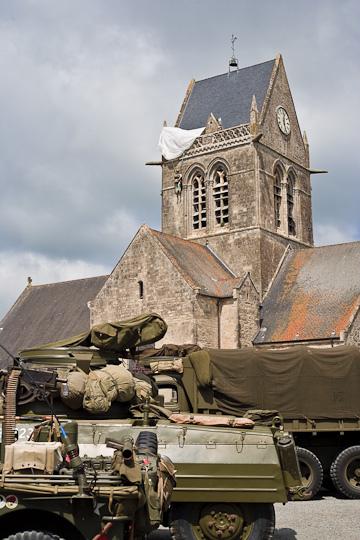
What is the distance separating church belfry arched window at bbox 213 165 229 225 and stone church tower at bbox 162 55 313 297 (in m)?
0.05

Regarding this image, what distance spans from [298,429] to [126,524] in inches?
322

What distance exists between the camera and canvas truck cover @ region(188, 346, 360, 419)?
13.6 m

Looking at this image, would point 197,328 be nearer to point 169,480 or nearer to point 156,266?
point 156,266

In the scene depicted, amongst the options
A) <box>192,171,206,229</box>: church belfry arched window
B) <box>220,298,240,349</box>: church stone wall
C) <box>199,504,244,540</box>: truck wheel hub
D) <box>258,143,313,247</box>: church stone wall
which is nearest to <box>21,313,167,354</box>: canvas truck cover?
<box>199,504,244,540</box>: truck wheel hub

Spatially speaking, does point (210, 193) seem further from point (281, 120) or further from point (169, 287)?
point (169, 287)

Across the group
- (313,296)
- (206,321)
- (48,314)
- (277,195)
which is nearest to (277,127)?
(277,195)

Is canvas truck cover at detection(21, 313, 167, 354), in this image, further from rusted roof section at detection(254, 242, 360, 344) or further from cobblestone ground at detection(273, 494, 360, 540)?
rusted roof section at detection(254, 242, 360, 344)

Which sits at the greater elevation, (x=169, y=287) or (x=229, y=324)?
(x=169, y=287)

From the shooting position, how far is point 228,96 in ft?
118

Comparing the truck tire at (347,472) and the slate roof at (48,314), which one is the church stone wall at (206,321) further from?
the truck tire at (347,472)

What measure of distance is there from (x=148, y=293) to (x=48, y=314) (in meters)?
15.2

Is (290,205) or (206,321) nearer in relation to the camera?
(206,321)

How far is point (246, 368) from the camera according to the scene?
13766 millimetres

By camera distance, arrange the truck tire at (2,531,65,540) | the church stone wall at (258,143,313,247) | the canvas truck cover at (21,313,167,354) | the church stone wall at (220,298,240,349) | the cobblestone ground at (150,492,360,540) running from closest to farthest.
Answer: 1. the truck tire at (2,531,65,540)
2. the canvas truck cover at (21,313,167,354)
3. the cobblestone ground at (150,492,360,540)
4. the church stone wall at (220,298,240,349)
5. the church stone wall at (258,143,313,247)
